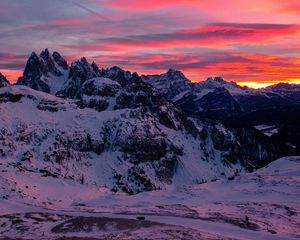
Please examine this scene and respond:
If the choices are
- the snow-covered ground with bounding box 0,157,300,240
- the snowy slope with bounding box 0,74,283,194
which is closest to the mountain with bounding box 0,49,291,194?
the snowy slope with bounding box 0,74,283,194

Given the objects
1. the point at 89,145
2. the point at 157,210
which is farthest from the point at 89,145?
the point at 157,210

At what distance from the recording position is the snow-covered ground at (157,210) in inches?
2004

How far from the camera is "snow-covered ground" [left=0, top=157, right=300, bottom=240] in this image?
50913 millimetres

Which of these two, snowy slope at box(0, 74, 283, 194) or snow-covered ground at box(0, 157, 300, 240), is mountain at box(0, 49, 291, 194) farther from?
snow-covered ground at box(0, 157, 300, 240)

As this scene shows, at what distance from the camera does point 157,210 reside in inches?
2717

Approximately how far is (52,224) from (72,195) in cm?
4266

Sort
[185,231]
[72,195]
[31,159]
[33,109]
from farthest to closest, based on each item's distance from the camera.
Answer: [33,109]
[31,159]
[72,195]
[185,231]

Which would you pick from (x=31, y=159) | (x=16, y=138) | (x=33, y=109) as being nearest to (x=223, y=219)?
(x=31, y=159)

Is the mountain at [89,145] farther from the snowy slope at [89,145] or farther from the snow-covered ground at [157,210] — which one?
the snow-covered ground at [157,210]

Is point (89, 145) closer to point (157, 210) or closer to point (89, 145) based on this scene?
point (89, 145)

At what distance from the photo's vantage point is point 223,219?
60.8 meters

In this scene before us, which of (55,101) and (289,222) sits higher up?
(55,101)

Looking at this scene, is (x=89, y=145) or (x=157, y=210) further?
(x=89, y=145)

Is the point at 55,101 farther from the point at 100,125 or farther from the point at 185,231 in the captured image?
the point at 185,231
